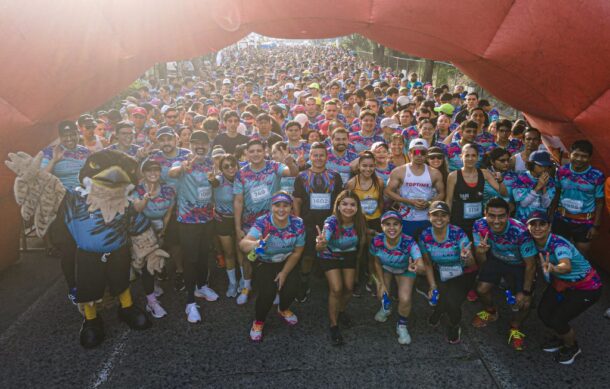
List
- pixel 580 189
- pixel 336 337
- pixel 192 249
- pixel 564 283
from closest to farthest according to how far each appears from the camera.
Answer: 1. pixel 564 283
2. pixel 336 337
3. pixel 192 249
4. pixel 580 189

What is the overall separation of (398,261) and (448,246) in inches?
19.8

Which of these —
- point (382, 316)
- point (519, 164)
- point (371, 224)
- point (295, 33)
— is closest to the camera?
point (382, 316)

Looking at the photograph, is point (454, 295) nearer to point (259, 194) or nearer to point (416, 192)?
point (416, 192)

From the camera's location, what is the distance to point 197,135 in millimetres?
4316

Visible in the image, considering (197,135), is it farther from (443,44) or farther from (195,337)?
(443,44)

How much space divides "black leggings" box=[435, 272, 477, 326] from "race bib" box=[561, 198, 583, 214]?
5.14 feet

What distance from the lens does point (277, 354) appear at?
3.68 m

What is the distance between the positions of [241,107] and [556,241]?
7.56 metres

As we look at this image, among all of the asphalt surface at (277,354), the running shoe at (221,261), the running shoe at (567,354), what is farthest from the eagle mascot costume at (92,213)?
the running shoe at (567,354)

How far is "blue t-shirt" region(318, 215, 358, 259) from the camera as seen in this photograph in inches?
151

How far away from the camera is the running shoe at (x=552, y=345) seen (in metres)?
3.66

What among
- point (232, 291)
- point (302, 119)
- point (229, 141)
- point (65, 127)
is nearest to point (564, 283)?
point (232, 291)

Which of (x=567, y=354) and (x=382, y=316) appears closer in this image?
(x=567, y=354)

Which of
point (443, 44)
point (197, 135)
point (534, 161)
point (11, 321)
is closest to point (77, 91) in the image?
point (197, 135)
